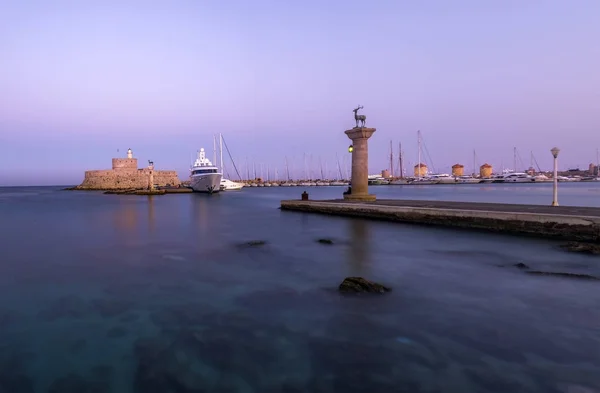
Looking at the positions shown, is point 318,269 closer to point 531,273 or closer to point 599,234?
point 531,273

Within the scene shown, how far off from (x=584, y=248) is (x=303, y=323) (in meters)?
10.1

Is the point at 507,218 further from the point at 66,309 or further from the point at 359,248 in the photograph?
the point at 66,309

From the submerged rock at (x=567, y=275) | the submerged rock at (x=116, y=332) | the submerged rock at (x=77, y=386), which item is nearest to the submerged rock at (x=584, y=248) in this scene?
the submerged rock at (x=567, y=275)

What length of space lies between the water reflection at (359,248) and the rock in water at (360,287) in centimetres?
173

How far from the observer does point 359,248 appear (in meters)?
14.5

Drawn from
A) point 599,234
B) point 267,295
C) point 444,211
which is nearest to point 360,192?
point 444,211

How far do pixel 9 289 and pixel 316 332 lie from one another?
8421 millimetres

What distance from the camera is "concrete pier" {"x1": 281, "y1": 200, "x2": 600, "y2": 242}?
13.2 metres

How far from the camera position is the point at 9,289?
9.72 metres

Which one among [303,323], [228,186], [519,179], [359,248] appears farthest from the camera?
[519,179]

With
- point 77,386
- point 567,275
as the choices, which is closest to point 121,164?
point 77,386

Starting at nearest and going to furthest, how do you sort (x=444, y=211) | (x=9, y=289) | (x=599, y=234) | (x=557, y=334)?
1. (x=557, y=334)
2. (x=9, y=289)
3. (x=599, y=234)
4. (x=444, y=211)

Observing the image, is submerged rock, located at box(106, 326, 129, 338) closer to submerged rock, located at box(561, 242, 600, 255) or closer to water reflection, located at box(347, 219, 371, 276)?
water reflection, located at box(347, 219, 371, 276)

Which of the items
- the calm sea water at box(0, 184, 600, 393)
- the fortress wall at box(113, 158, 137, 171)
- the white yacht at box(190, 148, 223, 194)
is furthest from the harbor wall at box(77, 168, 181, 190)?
the calm sea water at box(0, 184, 600, 393)
